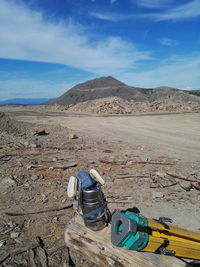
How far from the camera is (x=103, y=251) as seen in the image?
2.11m

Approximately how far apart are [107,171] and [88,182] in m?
2.75

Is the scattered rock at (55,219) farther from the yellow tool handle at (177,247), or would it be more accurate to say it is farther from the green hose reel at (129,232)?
the yellow tool handle at (177,247)

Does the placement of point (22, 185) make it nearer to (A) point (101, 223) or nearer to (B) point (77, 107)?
(A) point (101, 223)

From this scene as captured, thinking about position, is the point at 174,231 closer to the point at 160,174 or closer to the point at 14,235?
the point at 14,235

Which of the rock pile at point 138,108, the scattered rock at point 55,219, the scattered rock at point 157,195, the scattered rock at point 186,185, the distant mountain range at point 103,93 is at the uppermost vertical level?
the distant mountain range at point 103,93

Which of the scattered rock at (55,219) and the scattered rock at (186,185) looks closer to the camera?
the scattered rock at (55,219)

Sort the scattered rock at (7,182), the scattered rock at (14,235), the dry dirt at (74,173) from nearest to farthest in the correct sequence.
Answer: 1. the scattered rock at (14,235)
2. the dry dirt at (74,173)
3. the scattered rock at (7,182)

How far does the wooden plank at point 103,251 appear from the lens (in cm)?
188

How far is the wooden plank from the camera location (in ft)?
6.18

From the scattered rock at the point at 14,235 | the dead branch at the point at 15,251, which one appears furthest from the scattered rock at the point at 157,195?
the scattered rock at the point at 14,235

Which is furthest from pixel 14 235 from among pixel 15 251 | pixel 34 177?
pixel 34 177

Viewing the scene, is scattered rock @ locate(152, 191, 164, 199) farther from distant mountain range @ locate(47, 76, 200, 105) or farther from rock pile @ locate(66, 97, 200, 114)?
distant mountain range @ locate(47, 76, 200, 105)

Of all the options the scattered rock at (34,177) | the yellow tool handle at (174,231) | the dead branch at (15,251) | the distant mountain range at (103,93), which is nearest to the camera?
the yellow tool handle at (174,231)

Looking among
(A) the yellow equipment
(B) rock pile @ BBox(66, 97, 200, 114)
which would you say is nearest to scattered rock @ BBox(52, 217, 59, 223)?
(A) the yellow equipment
